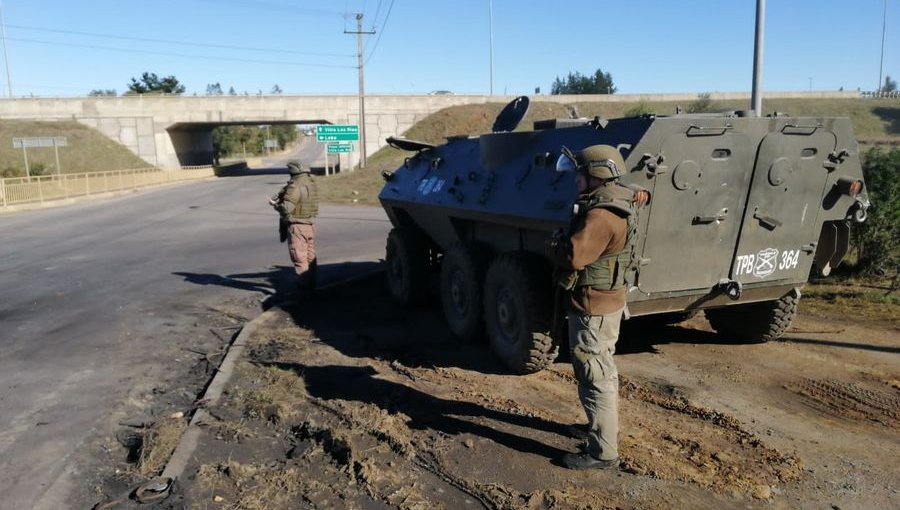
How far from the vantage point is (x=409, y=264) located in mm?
8500

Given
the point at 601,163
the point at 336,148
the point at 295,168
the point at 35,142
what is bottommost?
the point at 295,168

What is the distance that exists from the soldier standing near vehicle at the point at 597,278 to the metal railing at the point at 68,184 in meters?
24.4

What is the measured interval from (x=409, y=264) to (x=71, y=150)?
42926 mm

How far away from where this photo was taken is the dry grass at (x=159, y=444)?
4199mm

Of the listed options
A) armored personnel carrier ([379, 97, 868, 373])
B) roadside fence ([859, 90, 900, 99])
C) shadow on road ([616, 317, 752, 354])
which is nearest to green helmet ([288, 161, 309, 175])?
armored personnel carrier ([379, 97, 868, 373])

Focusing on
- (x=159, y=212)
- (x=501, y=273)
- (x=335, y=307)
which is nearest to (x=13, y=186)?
(x=159, y=212)

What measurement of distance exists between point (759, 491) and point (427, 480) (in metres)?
1.71

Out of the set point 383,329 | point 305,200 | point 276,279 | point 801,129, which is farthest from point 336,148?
point 801,129

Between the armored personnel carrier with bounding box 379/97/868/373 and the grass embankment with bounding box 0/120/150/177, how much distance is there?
41.3m

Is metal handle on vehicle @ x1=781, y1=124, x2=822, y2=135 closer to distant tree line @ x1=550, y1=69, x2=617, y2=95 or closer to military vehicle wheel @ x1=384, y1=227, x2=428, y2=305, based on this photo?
military vehicle wheel @ x1=384, y1=227, x2=428, y2=305

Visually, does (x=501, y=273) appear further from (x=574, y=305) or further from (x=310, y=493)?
(x=310, y=493)

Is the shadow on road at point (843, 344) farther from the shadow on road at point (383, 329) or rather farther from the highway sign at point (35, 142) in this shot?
the highway sign at point (35, 142)

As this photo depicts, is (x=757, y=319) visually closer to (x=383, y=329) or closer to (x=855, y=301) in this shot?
(x=855, y=301)

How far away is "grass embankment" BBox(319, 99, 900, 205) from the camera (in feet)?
113
